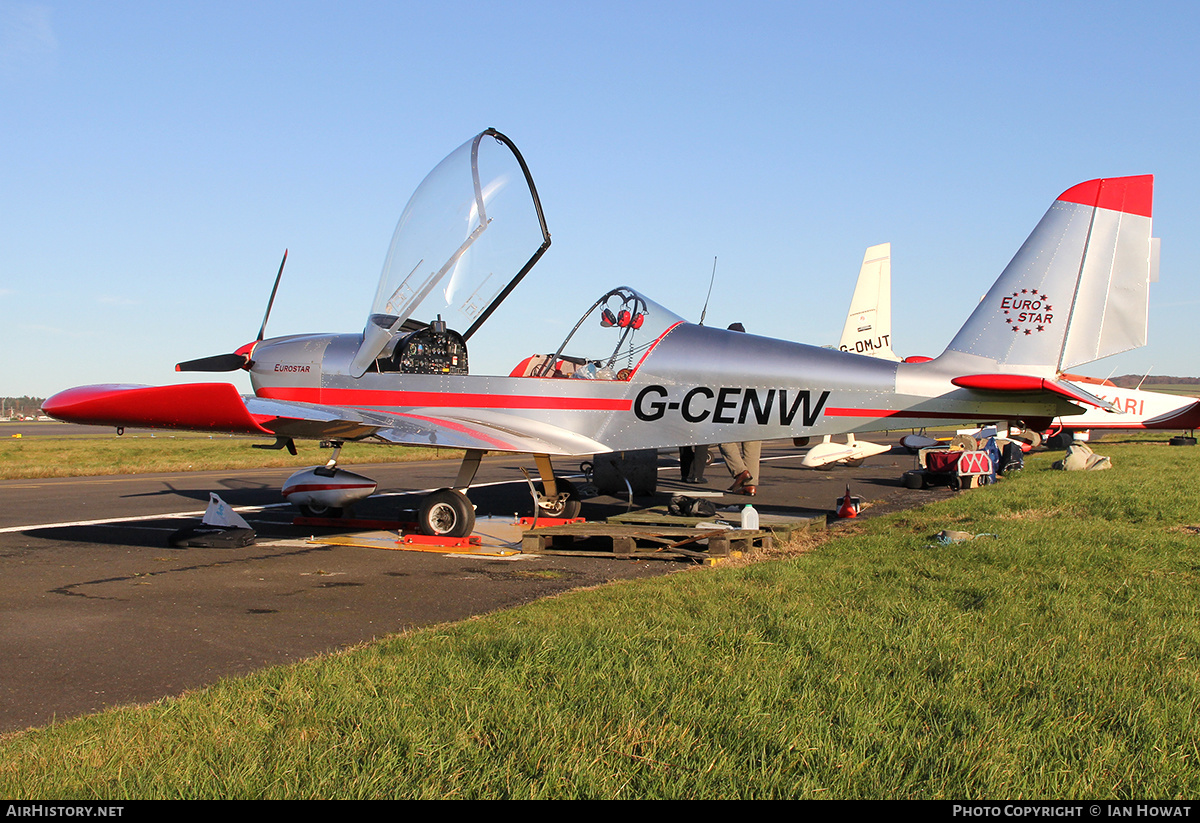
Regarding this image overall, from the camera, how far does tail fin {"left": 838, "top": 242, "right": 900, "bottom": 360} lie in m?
24.9

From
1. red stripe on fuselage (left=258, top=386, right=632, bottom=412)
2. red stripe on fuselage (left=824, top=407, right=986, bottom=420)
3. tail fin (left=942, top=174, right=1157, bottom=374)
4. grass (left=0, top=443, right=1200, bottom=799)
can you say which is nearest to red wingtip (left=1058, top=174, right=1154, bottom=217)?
tail fin (left=942, top=174, right=1157, bottom=374)

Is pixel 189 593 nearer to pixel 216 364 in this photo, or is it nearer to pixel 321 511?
pixel 321 511

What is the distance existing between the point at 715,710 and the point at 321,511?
8.89 meters

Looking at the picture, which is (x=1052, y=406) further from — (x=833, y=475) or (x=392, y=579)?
(x=833, y=475)

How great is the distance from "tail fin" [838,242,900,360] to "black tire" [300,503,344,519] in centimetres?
1755

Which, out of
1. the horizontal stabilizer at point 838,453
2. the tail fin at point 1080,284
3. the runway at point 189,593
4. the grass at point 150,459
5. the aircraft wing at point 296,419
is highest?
the tail fin at point 1080,284

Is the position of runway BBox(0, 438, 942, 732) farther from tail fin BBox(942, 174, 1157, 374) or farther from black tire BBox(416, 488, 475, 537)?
tail fin BBox(942, 174, 1157, 374)

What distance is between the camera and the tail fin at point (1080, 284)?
28.8 ft

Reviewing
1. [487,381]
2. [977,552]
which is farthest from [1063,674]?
[487,381]

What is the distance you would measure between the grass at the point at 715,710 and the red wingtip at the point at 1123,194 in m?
4.58

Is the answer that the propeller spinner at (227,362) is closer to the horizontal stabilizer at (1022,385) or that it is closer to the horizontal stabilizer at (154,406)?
the horizontal stabilizer at (154,406)

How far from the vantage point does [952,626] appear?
4.86 meters

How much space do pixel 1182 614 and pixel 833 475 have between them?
15751mm

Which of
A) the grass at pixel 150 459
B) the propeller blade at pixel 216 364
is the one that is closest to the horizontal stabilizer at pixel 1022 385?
the propeller blade at pixel 216 364
